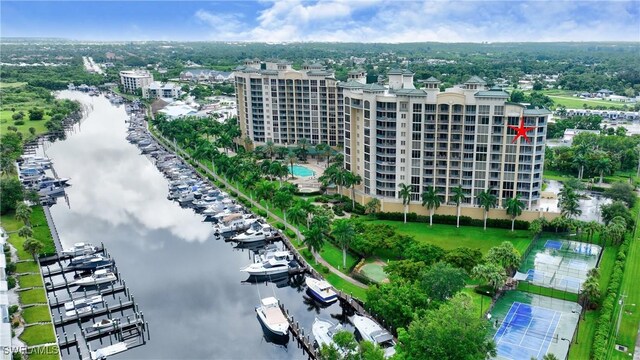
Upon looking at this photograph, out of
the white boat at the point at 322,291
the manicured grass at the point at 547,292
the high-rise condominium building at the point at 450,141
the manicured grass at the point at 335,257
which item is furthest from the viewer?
the high-rise condominium building at the point at 450,141

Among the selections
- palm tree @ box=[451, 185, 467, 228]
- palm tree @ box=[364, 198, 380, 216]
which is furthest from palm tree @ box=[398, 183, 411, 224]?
palm tree @ box=[451, 185, 467, 228]

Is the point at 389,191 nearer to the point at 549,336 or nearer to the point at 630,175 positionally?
the point at 549,336

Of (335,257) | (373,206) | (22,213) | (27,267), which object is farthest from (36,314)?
(373,206)

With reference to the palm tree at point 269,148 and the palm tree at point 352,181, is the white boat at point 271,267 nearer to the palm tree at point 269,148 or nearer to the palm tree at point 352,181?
the palm tree at point 352,181

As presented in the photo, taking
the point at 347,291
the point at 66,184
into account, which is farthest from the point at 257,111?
the point at 347,291

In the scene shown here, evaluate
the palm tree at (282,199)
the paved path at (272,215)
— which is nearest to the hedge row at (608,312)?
the paved path at (272,215)

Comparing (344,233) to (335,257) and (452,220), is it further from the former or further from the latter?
(452,220)
